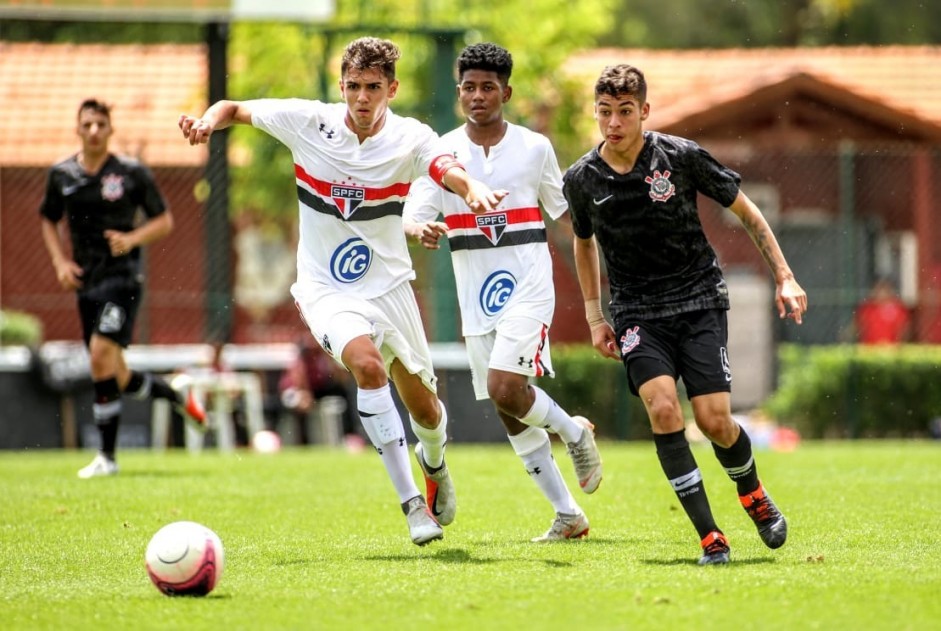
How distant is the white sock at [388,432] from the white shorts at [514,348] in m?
0.62

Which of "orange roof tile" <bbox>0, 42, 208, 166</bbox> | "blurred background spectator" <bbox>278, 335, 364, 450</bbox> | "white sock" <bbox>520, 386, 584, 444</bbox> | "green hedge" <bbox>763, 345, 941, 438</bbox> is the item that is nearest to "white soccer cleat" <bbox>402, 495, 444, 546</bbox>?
"white sock" <bbox>520, 386, 584, 444</bbox>

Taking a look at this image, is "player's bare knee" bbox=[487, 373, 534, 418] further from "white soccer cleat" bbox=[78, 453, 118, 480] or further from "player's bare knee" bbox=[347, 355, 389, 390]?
"white soccer cleat" bbox=[78, 453, 118, 480]

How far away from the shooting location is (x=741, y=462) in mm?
6836

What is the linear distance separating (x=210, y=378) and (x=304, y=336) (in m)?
1.41

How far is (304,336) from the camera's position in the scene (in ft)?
60.4

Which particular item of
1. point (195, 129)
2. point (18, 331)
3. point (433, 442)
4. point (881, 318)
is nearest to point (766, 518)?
point (433, 442)

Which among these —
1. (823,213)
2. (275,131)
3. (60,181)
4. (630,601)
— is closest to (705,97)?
(823,213)

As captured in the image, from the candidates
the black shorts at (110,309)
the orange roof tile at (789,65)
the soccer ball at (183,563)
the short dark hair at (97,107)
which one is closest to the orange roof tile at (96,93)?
the orange roof tile at (789,65)

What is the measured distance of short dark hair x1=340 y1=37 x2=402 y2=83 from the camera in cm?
745

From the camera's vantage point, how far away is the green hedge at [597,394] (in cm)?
1814

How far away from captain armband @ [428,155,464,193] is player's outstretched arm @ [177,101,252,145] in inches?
40.8

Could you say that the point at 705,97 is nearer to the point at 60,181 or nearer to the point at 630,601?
the point at 60,181

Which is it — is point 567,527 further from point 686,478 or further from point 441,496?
point 686,478

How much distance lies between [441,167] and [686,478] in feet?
6.17
